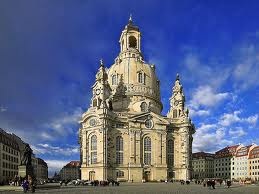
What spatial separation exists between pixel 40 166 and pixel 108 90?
3597 inches

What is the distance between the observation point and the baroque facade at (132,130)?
10069 cm

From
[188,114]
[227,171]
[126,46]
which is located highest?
[126,46]

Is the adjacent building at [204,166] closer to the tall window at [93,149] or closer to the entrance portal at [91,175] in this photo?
the tall window at [93,149]

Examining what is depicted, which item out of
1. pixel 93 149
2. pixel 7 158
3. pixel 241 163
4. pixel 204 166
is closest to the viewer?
pixel 93 149

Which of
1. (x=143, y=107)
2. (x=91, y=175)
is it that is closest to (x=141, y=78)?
(x=143, y=107)

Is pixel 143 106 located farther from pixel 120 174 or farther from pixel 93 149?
pixel 120 174

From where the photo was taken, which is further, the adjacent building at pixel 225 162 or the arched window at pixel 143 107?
the adjacent building at pixel 225 162

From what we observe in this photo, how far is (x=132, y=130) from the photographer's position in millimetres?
104250

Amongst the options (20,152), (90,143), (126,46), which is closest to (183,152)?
(90,143)

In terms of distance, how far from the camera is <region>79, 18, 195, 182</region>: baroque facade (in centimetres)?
10069

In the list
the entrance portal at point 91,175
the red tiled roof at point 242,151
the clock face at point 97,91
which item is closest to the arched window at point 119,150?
the entrance portal at point 91,175

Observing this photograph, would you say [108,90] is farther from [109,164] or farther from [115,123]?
[109,164]

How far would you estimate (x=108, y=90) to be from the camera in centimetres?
11169

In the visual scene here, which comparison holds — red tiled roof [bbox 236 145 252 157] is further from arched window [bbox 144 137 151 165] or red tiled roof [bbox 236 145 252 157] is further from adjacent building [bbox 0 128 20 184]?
adjacent building [bbox 0 128 20 184]
